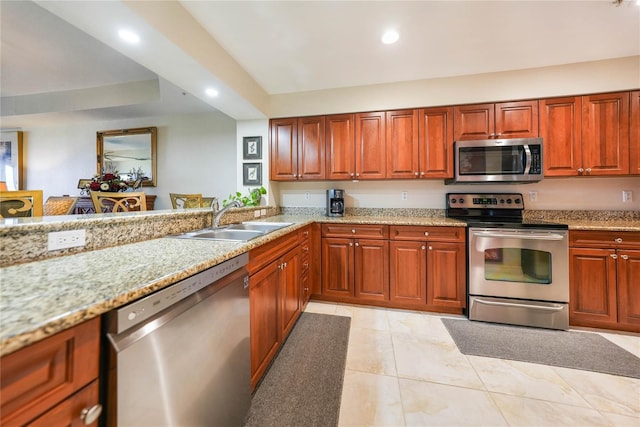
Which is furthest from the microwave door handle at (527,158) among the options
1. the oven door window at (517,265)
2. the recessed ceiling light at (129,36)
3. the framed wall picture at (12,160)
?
the framed wall picture at (12,160)

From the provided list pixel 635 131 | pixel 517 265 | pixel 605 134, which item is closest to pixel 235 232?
pixel 517 265

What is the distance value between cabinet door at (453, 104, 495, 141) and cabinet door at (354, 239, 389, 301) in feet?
4.72

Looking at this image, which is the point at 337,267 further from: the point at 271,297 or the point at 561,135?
the point at 561,135

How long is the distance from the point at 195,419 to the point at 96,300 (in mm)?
613

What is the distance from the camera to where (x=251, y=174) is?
10.4 feet

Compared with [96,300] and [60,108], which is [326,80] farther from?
[60,108]

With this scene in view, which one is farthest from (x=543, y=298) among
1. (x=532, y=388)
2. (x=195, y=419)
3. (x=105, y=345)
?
(x=105, y=345)

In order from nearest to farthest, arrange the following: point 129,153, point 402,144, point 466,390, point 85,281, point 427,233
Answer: point 85,281
point 466,390
point 427,233
point 402,144
point 129,153

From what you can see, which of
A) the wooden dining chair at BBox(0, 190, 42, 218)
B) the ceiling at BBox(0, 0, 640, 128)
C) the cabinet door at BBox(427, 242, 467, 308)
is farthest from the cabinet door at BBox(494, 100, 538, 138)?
the wooden dining chair at BBox(0, 190, 42, 218)

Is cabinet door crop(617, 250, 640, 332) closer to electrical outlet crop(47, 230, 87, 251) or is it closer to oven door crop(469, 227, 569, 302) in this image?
oven door crop(469, 227, 569, 302)

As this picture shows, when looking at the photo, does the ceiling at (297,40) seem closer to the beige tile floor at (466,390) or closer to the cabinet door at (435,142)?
the cabinet door at (435,142)

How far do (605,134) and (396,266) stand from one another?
2.34 metres

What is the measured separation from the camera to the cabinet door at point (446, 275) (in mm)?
2354

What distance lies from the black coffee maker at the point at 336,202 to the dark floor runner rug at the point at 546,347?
159 centimetres
